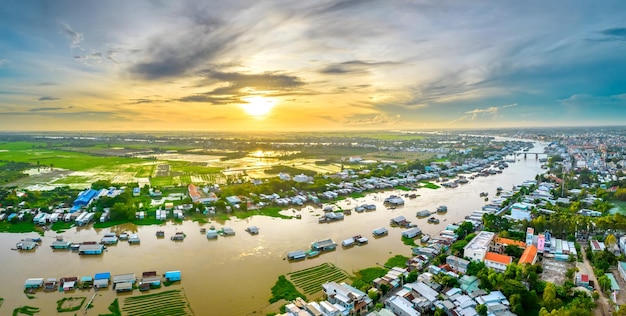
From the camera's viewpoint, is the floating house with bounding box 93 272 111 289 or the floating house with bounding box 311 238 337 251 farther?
the floating house with bounding box 311 238 337 251

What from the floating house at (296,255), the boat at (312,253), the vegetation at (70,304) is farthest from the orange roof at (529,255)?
the vegetation at (70,304)

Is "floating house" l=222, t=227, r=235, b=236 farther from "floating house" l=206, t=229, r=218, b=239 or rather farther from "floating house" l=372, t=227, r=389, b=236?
"floating house" l=372, t=227, r=389, b=236

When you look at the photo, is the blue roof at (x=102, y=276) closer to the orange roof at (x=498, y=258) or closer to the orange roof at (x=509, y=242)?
the orange roof at (x=498, y=258)

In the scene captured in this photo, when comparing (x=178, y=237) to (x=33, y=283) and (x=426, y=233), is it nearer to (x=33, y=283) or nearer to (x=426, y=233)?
(x=33, y=283)

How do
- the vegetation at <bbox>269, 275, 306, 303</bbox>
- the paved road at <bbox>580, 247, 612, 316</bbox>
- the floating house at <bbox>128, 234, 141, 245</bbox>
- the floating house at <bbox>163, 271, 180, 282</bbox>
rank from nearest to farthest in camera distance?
the paved road at <bbox>580, 247, 612, 316</bbox> → the vegetation at <bbox>269, 275, 306, 303</bbox> → the floating house at <bbox>163, 271, 180, 282</bbox> → the floating house at <bbox>128, 234, 141, 245</bbox>

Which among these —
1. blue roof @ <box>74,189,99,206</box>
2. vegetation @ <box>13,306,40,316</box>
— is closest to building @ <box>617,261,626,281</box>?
vegetation @ <box>13,306,40,316</box>

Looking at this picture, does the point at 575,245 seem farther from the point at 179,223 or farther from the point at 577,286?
the point at 179,223
